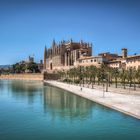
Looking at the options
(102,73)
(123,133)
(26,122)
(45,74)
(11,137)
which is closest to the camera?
(11,137)

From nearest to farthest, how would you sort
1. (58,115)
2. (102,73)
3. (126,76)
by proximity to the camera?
(58,115) < (126,76) < (102,73)

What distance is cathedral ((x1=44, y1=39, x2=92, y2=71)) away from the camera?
139650 millimetres

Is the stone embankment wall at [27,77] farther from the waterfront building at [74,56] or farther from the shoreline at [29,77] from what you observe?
the waterfront building at [74,56]

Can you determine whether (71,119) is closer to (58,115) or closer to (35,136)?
(58,115)

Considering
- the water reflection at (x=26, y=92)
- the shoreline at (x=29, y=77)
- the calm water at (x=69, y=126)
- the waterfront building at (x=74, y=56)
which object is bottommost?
the calm water at (x=69, y=126)

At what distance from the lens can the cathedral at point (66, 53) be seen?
458ft

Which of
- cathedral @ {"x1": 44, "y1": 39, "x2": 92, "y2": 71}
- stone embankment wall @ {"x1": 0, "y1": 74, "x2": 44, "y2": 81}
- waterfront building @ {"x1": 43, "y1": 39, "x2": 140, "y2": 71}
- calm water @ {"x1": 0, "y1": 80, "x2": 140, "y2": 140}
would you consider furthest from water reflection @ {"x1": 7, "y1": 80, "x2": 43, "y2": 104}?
stone embankment wall @ {"x1": 0, "y1": 74, "x2": 44, "y2": 81}

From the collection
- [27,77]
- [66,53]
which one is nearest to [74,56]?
[66,53]

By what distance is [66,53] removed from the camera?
15388 centimetres

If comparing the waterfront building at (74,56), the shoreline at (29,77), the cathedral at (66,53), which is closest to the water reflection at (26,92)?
the waterfront building at (74,56)

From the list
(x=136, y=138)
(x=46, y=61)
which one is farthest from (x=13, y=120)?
(x=46, y=61)

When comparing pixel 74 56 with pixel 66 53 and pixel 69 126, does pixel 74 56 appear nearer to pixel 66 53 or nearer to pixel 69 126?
pixel 66 53

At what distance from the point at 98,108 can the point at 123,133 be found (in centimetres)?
1264

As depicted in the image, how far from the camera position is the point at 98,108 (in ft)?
116
